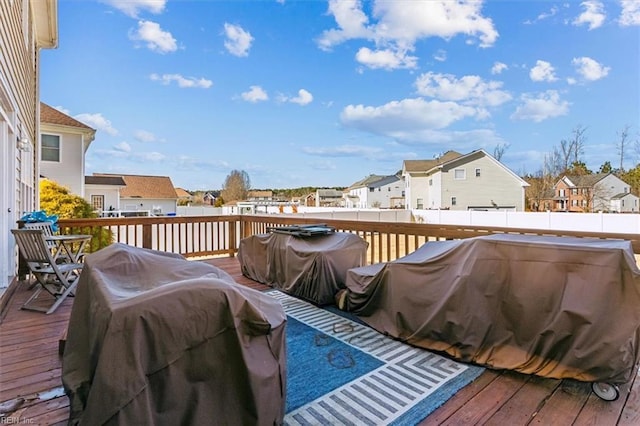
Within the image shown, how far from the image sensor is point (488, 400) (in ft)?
5.94

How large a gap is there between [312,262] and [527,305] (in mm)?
1984

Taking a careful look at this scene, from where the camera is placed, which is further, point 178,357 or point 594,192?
point 594,192

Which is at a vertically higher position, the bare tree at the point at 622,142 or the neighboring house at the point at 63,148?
the bare tree at the point at 622,142

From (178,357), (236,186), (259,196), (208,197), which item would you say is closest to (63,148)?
(178,357)

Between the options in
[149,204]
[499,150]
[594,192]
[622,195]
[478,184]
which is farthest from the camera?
[499,150]

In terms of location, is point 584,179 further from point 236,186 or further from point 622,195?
point 236,186

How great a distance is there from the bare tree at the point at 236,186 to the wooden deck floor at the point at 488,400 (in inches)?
1306

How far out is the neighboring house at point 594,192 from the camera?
19.4 meters

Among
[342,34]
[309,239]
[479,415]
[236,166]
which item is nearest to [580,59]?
[342,34]

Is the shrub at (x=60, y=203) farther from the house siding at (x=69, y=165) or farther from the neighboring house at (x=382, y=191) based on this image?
the neighboring house at (x=382, y=191)

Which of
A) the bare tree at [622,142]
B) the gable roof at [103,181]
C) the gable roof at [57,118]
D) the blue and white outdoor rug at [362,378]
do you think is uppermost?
the bare tree at [622,142]

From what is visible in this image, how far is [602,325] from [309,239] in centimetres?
264

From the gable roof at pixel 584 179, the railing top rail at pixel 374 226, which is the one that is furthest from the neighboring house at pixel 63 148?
the gable roof at pixel 584 179

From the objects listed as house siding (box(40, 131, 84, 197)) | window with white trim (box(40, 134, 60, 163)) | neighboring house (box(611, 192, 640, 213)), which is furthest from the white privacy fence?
window with white trim (box(40, 134, 60, 163))
